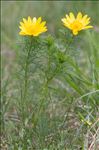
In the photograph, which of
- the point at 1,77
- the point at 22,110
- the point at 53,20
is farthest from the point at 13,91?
the point at 53,20

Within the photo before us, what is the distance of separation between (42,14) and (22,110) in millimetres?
2076

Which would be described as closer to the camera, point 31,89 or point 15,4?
point 31,89

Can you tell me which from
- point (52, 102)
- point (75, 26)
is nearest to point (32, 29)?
point (75, 26)

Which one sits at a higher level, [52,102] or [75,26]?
[75,26]

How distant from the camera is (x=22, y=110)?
249 centimetres

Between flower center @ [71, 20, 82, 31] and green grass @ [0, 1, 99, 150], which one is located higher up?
flower center @ [71, 20, 82, 31]

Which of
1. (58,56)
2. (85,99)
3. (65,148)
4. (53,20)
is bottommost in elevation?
(65,148)

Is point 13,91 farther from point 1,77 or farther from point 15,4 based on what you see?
point 15,4

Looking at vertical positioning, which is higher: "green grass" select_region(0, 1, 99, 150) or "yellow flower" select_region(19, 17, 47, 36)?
"yellow flower" select_region(19, 17, 47, 36)

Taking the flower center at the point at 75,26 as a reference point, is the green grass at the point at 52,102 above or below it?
below

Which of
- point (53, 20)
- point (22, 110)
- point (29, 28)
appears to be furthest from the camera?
point (53, 20)

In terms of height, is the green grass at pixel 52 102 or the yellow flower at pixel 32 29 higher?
the yellow flower at pixel 32 29

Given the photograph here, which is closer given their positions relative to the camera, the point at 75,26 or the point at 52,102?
the point at 75,26

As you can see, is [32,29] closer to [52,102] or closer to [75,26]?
[75,26]
